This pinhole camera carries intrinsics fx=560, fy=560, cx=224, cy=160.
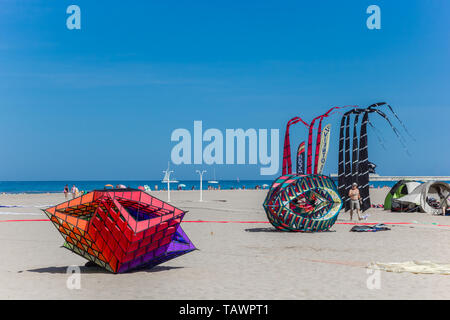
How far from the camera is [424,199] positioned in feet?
94.0

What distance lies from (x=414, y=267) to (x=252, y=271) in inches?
121

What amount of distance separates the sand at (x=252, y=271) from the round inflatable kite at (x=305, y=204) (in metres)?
0.94

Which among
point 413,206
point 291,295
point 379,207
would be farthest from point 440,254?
point 379,207

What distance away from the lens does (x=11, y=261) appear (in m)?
11.7

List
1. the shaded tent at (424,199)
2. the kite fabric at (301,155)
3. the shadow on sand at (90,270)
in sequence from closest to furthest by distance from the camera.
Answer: the shadow on sand at (90,270), the shaded tent at (424,199), the kite fabric at (301,155)

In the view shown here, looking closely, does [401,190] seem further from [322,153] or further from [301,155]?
[301,155]

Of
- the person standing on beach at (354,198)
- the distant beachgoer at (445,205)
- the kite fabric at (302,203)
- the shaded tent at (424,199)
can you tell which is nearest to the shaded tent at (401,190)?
the shaded tent at (424,199)

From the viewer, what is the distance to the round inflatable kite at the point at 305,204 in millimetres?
17719

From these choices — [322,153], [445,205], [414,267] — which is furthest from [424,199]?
[414,267]

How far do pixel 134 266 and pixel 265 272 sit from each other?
7.84 feet

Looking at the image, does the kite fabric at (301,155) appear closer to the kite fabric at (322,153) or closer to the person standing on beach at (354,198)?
the kite fabric at (322,153)

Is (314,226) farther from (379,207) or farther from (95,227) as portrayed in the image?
(379,207)

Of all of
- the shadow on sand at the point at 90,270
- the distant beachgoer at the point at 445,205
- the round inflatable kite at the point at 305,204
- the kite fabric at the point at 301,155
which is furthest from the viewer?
the kite fabric at the point at 301,155

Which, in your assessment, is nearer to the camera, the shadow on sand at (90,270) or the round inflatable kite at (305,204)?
the shadow on sand at (90,270)
